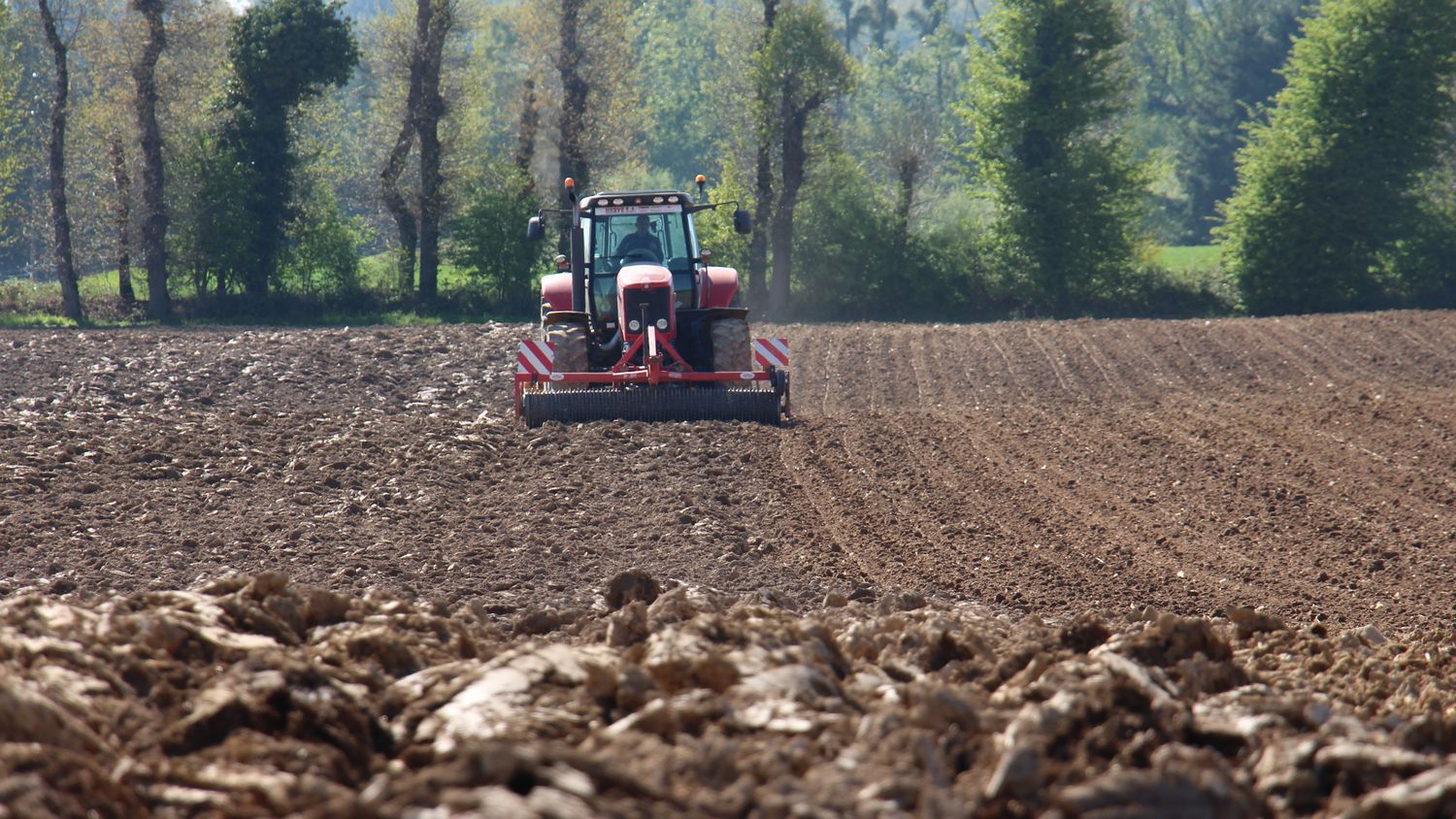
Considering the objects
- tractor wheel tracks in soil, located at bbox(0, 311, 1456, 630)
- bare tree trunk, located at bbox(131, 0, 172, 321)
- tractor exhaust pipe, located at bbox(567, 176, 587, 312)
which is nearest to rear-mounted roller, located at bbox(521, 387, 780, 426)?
tractor wheel tracks in soil, located at bbox(0, 311, 1456, 630)

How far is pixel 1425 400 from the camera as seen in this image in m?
15.1

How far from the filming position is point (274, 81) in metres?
27.8

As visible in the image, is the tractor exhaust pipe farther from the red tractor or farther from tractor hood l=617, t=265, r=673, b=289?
tractor hood l=617, t=265, r=673, b=289

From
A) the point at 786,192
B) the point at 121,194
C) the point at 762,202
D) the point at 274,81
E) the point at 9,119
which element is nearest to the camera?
the point at 121,194

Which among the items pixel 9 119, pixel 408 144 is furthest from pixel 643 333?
pixel 9 119

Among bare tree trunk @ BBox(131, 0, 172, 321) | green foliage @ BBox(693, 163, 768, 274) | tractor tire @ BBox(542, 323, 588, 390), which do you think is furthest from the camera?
green foliage @ BBox(693, 163, 768, 274)

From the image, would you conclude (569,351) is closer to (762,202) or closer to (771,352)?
(771,352)

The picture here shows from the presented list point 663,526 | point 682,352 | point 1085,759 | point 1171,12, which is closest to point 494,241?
point 682,352

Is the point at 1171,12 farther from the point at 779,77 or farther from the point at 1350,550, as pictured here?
the point at 1350,550

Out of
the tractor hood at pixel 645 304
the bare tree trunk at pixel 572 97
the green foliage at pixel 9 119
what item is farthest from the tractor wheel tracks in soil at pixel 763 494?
the bare tree trunk at pixel 572 97

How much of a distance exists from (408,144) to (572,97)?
3.83 meters

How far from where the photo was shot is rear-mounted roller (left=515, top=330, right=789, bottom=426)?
500 inches

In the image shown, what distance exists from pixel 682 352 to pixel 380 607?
333 inches

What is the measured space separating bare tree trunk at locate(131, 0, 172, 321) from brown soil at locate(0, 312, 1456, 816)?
987 centimetres
